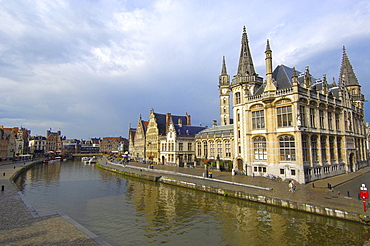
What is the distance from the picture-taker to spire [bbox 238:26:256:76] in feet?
115

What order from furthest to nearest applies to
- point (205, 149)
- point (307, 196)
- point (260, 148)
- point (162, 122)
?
point (162, 122), point (205, 149), point (260, 148), point (307, 196)

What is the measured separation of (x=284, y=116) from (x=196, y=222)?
1868 centimetres

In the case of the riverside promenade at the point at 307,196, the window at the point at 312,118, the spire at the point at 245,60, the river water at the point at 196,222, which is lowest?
the river water at the point at 196,222

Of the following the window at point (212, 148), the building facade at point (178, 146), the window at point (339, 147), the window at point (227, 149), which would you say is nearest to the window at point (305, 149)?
the window at point (339, 147)

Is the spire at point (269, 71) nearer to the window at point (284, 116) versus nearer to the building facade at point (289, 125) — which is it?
the building facade at point (289, 125)

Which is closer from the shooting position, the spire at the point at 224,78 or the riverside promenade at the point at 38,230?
the riverside promenade at the point at 38,230

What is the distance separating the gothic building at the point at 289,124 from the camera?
26.2 meters

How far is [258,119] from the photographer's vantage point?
3017 cm

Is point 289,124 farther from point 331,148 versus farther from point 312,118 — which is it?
point 331,148

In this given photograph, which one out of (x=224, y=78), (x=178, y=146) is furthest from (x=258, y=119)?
(x=224, y=78)

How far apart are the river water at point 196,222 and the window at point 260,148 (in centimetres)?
1044

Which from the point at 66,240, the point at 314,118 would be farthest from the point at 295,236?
the point at 314,118

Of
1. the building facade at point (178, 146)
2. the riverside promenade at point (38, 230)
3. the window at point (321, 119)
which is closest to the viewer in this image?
the riverside promenade at point (38, 230)

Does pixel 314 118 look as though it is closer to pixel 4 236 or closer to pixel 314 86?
pixel 314 86
